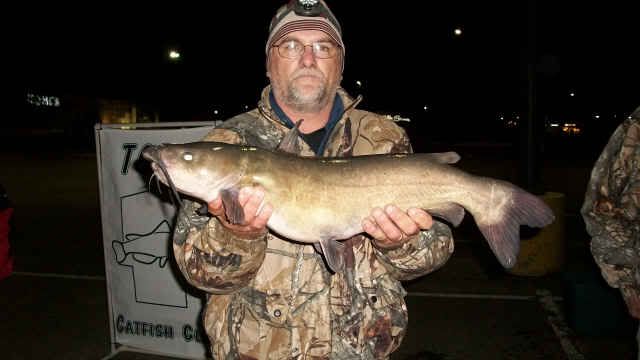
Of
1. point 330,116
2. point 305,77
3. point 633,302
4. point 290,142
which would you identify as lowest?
point 633,302

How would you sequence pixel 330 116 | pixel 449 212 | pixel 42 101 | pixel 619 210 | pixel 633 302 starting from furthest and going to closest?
pixel 42 101 → pixel 619 210 → pixel 633 302 → pixel 330 116 → pixel 449 212

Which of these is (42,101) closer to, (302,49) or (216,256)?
(302,49)

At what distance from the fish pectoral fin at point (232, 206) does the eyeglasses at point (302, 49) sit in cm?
84

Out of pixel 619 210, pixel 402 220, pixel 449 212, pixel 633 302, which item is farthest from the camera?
pixel 619 210

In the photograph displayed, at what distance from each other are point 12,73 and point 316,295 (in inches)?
2357

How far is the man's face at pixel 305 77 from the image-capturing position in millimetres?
2771

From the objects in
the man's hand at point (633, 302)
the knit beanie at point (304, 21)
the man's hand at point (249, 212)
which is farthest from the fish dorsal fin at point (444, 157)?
the man's hand at point (633, 302)

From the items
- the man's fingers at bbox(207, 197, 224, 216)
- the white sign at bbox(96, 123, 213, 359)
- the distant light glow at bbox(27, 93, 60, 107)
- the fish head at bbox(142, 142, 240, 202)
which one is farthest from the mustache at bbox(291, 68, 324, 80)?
the distant light glow at bbox(27, 93, 60, 107)

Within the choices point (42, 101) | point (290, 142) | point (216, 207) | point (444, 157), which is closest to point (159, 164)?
point (216, 207)

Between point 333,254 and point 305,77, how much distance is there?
98 cm

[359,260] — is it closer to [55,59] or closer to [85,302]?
[85,302]

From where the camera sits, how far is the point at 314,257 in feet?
8.80

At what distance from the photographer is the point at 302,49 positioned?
282 cm

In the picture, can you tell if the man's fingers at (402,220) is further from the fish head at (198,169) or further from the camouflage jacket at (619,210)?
the camouflage jacket at (619,210)
